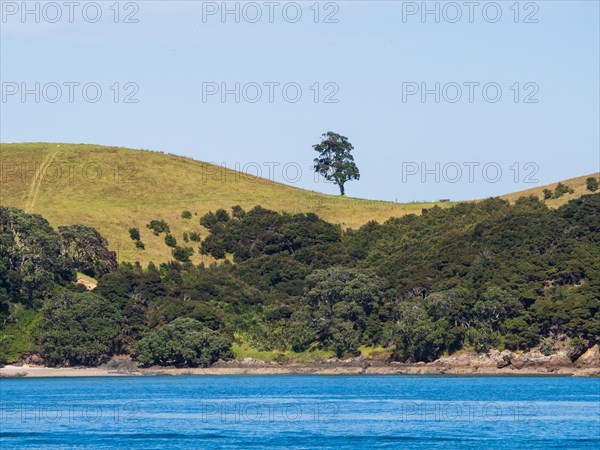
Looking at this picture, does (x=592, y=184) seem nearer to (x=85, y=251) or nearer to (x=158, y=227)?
(x=158, y=227)

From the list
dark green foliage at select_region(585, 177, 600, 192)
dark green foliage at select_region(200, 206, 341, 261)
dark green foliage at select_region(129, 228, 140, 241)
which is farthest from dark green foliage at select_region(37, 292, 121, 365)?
dark green foliage at select_region(585, 177, 600, 192)

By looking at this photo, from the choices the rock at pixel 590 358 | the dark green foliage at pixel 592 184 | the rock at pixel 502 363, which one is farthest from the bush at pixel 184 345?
the dark green foliage at pixel 592 184

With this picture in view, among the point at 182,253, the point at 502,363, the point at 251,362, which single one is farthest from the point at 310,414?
the point at 182,253

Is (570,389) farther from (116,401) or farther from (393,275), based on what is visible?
(393,275)

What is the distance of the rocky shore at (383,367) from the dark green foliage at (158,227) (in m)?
45.4

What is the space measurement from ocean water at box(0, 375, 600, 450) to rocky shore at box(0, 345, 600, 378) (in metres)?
5.51

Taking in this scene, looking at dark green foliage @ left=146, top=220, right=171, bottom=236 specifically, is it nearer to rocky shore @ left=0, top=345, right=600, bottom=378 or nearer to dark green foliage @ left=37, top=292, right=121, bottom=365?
dark green foliage @ left=37, top=292, right=121, bottom=365

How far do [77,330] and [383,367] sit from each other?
A: 35.4 m

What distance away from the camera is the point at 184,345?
144375mm

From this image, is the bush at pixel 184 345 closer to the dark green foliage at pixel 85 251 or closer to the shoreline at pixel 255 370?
the shoreline at pixel 255 370

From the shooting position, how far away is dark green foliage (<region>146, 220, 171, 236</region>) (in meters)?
192

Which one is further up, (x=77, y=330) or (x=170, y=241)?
(x=170, y=241)

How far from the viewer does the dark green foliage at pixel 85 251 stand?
16488 centimetres

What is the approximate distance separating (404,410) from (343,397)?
567 inches
